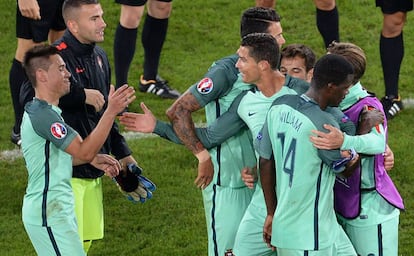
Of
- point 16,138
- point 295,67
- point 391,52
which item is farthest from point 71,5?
point 391,52

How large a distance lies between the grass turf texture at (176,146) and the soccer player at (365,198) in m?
1.40

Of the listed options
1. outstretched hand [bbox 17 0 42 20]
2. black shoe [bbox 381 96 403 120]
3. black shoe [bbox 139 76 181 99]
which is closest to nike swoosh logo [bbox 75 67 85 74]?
outstretched hand [bbox 17 0 42 20]

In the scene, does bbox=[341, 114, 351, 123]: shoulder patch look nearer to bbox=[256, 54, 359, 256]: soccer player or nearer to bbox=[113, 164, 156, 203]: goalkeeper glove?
bbox=[256, 54, 359, 256]: soccer player

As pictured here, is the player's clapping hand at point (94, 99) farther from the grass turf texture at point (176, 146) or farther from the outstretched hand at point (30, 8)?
the outstretched hand at point (30, 8)

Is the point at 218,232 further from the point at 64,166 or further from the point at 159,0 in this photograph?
the point at 159,0

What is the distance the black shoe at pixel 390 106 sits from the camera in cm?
923

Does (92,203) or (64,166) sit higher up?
(64,166)

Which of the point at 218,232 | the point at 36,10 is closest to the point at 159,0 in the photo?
the point at 36,10

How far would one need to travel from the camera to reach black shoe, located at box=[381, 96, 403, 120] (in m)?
9.23

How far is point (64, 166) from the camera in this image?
5.68 m

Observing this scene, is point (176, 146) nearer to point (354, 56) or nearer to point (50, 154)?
point (50, 154)

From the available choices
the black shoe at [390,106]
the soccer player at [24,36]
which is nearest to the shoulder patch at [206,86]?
the soccer player at [24,36]

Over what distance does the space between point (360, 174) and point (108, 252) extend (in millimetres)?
2192

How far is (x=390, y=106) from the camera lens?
927cm
